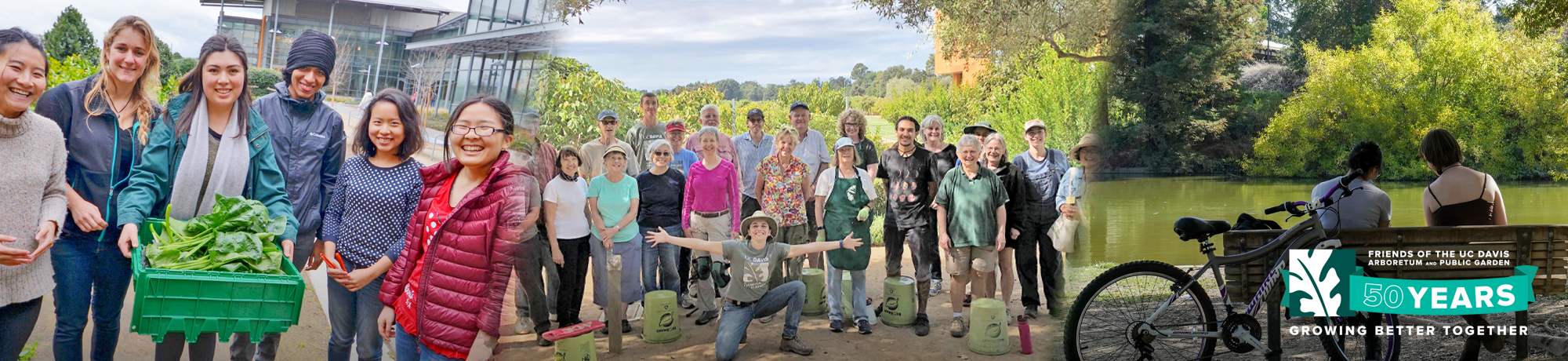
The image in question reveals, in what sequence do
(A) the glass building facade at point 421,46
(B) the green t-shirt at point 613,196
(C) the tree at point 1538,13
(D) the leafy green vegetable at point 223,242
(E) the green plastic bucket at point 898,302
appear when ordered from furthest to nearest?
(C) the tree at point 1538,13, (E) the green plastic bucket at point 898,302, (B) the green t-shirt at point 613,196, (A) the glass building facade at point 421,46, (D) the leafy green vegetable at point 223,242

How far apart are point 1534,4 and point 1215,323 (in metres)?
6.08

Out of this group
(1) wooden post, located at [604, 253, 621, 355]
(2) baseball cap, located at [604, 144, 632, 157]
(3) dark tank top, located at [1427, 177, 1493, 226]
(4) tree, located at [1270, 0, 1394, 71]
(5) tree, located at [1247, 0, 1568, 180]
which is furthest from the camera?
(5) tree, located at [1247, 0, 1568, 180]

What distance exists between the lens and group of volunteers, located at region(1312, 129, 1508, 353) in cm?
332

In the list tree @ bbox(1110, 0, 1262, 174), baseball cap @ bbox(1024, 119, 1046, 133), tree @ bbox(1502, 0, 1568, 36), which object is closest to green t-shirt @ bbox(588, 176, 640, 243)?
baseball cap @ bbox(1024, 119, 1046, 133)

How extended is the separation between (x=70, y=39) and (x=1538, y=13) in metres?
9.64

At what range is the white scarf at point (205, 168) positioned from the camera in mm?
2246

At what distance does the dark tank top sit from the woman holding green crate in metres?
4.46

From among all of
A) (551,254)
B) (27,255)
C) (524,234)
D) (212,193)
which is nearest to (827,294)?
(551,254)

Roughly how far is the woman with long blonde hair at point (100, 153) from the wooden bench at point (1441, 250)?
11.7ft

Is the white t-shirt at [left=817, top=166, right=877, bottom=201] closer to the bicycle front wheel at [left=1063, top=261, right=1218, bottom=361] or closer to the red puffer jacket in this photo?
the bicycle front wheel at [left=1063, top=261, right=1218, bottom=361]

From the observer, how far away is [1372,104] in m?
7.20

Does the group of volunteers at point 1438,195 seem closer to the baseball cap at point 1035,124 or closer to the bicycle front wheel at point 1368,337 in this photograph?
the bicycle front wheel at point 1368,337

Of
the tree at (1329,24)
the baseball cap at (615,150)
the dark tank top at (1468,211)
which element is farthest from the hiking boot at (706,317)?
the tree at (1329,24)

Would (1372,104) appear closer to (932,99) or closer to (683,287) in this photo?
(932,99)
